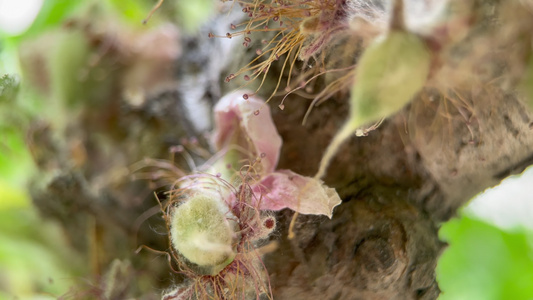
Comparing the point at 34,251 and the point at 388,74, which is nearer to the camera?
the point at 388,74

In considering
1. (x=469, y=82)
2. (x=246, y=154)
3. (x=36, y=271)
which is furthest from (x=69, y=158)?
(x=469, y=82)

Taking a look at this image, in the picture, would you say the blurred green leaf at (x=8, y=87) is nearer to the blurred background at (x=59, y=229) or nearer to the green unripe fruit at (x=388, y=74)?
the blurred background at (x=59, y=229)

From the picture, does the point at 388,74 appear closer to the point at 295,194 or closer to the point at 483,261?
the point at 295,194

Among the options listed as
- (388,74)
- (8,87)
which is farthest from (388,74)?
(8,87)

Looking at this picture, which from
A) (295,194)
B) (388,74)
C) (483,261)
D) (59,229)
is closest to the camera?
(388,74)

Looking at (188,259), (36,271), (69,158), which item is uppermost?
(188,259)

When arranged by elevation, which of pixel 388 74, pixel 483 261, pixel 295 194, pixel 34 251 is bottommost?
pixel 483 261

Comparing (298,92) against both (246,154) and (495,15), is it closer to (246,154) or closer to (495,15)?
(246,154)
